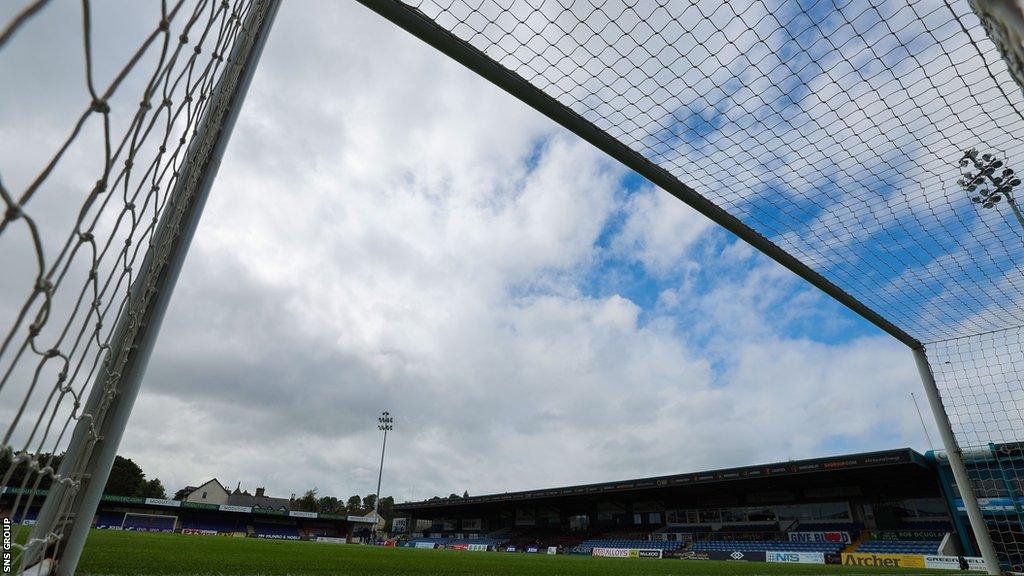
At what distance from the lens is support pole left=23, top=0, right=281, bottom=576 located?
1.53 metres

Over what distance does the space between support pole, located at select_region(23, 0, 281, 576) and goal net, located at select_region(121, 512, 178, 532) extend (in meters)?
46.3

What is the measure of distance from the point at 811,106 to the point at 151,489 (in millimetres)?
83948

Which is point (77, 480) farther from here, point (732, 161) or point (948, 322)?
point (948, 322)

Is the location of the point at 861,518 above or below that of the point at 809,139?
below

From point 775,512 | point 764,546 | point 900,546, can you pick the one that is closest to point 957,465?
point 900,546

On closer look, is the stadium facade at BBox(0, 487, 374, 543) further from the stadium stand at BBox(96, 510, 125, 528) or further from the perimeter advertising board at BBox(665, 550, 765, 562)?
the perimeter advertising board at BBox(665, 550, 765, 562)

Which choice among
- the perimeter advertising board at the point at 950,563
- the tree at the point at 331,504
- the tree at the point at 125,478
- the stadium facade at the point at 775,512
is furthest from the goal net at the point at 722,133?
the tree at the point at 331,504

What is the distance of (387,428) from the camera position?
137ft

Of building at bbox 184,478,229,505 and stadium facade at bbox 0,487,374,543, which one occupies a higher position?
building at bbox 184,478,229,505

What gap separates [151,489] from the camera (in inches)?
2581

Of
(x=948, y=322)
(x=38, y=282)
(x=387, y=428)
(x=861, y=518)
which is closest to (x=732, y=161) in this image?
(x=38, y=282)

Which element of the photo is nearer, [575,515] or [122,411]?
[122,411]

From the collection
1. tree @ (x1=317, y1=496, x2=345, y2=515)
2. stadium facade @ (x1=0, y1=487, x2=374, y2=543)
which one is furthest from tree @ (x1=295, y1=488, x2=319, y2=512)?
stadium facade @ (x1=0, y1=487, x2=374, y2=543)

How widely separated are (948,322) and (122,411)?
9.28 m
